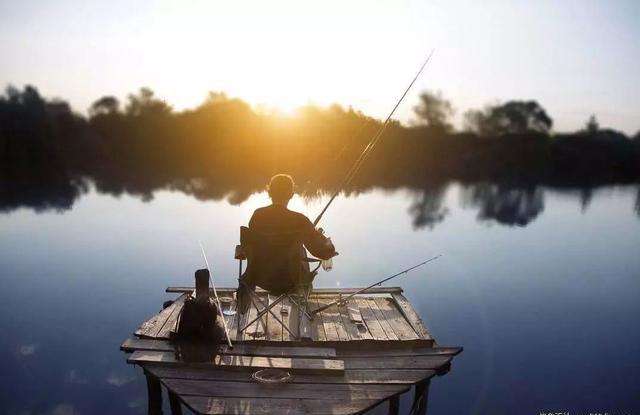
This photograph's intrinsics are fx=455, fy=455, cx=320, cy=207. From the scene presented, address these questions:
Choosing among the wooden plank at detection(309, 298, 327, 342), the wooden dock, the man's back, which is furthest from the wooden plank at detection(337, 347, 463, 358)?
the man's back

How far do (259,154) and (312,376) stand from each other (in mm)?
41866

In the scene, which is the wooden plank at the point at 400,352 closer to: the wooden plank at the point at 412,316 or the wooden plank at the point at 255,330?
the wooden plank at the point at 412,316

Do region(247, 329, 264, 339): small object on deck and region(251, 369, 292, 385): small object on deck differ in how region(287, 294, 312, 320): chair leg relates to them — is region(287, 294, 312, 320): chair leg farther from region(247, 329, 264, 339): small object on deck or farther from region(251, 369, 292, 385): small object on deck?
region(251, 369, 292, 385): small object on deck

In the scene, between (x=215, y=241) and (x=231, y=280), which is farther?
(x=215, y=241)

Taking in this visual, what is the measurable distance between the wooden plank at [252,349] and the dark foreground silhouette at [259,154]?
60.1ft

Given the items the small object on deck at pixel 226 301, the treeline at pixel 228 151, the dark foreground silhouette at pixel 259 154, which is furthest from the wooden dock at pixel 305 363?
the treeline at pixel 228 151

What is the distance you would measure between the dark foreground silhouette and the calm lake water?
3895 millimetres

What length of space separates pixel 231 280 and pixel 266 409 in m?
10.0

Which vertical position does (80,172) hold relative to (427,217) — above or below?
above

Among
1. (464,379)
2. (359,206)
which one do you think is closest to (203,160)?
(359,206)

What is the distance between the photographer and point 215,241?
18.5m

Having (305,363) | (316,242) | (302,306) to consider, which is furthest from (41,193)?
(305,363)

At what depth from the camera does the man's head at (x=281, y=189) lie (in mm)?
5344

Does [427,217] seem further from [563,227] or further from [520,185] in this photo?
[520,185]
